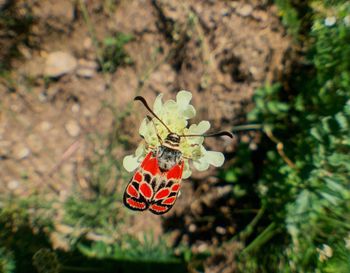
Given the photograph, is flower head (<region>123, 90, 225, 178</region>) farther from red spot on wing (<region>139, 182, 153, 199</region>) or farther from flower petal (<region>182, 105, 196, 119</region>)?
red spot on wing (<region>139, 182, 153, 199</region>)

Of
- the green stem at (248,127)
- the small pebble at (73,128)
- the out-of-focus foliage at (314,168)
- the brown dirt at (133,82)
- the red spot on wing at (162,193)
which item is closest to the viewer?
the red spot on wing at (162,193)

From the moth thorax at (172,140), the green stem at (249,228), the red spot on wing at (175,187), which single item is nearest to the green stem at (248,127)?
the green stem at (249,228)

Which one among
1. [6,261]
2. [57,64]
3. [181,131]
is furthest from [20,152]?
[181,131]

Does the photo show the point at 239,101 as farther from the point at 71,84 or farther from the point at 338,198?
the point at 71,84

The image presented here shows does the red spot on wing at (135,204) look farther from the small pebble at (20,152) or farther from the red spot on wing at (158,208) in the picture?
the small pebble at (20,152)

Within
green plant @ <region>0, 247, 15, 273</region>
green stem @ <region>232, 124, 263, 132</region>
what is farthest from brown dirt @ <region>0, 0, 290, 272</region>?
green plant @ <region>0, 247, 15, 273</region>

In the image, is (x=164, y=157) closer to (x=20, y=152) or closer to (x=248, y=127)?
(x=248, y=127)
